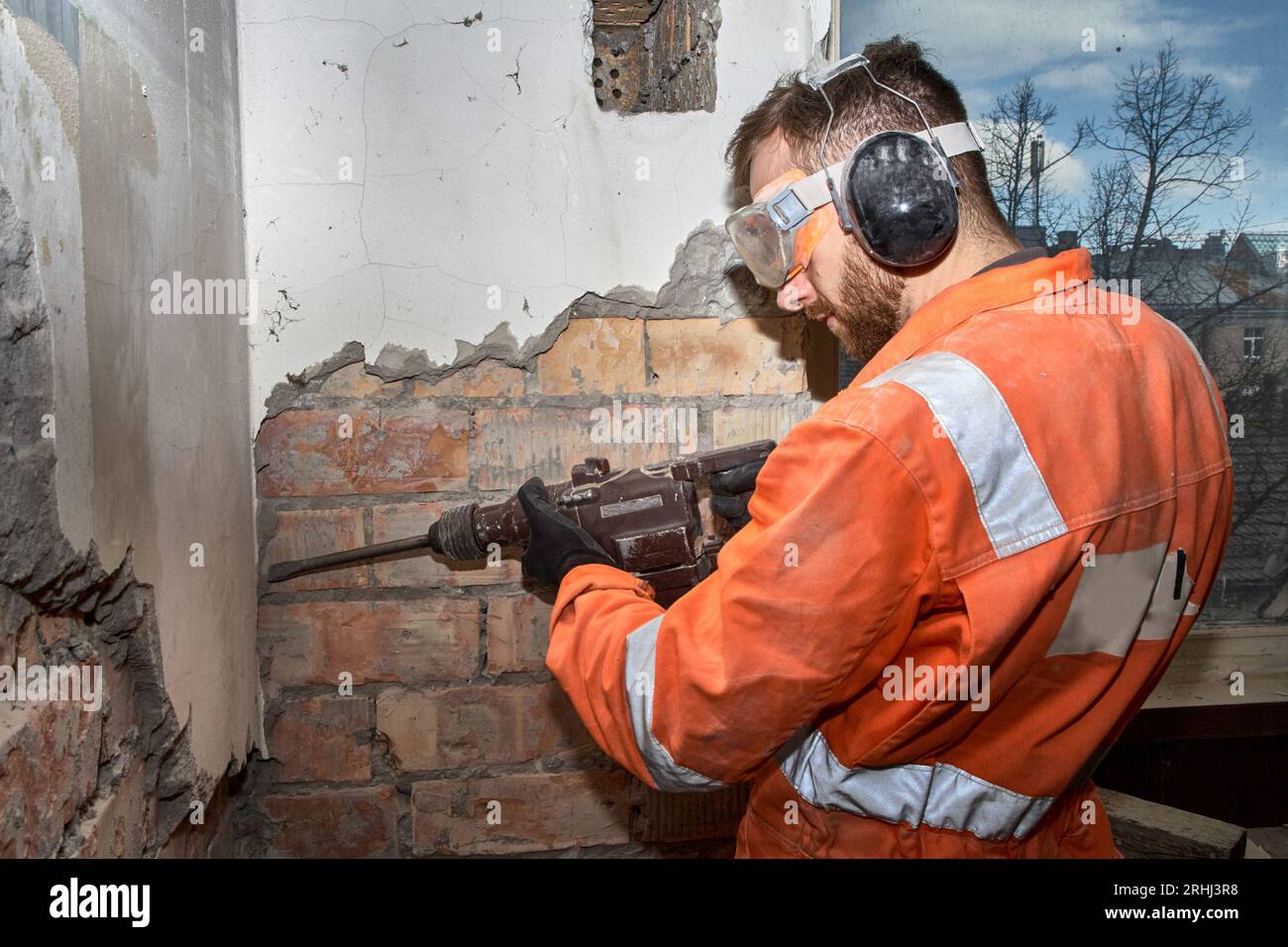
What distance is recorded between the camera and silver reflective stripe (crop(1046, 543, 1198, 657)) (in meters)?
0.87

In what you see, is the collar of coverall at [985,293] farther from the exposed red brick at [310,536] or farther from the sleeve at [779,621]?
the exposed red brick at [310,536]

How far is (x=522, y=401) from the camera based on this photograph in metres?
1.46

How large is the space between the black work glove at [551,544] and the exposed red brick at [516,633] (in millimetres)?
201

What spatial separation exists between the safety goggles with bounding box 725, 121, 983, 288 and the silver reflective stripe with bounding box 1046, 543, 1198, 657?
46 cm

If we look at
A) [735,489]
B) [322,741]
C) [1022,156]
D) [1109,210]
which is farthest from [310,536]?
[1109,210]

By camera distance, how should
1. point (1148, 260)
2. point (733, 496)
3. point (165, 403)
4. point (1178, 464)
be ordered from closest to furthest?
point (1178, 464) < point (165, 403) < point (733, 496) < point (1148, 260)

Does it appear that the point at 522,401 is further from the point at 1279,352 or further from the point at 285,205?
the point at 1279,352

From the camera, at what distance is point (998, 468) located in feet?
2.69

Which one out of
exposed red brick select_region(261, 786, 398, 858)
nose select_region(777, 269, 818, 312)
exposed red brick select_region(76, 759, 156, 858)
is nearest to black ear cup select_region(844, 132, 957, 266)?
nose select_region(777, 269, 818, 312)

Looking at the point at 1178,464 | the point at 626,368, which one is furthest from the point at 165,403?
the point at 1178,464

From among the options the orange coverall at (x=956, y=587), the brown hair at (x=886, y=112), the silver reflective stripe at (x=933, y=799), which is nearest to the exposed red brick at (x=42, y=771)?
the orange coverall at (x=956, y=587)

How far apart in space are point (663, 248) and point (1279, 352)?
1.38 metres

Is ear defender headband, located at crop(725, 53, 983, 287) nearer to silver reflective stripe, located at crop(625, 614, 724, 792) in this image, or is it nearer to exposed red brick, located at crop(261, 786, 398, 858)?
silver reflective stripe, located at crop(625, 614, 724, 792)

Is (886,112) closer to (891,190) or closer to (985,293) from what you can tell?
(891,190)
